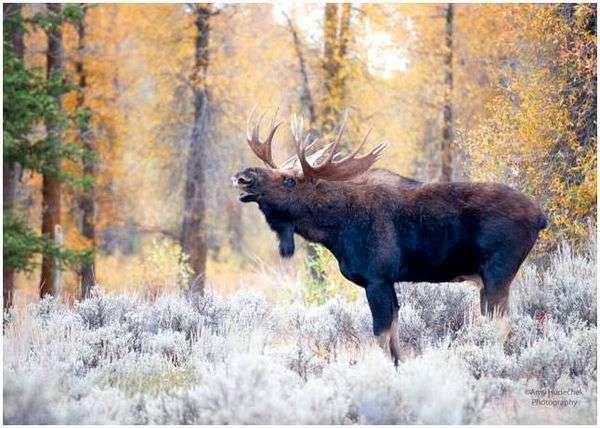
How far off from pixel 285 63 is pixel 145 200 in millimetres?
7759

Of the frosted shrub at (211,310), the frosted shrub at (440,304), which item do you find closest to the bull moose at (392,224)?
the frosted shrub at (440,304)

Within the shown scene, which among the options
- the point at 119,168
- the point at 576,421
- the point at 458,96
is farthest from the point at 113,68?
the point at 576,421

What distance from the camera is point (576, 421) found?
6781 millimetres

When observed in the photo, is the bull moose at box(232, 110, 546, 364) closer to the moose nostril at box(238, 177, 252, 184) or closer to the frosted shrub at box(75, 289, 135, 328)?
the moose nostril at box(238, 177, 252, 184)

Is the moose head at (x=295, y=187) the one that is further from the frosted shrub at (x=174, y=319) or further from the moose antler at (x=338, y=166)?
the frosted shrub at (x=174, y=319)

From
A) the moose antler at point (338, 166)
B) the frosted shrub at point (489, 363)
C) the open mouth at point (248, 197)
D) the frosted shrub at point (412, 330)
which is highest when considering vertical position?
the moose antler at point (338, 166)

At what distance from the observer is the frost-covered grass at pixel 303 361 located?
6525 mm

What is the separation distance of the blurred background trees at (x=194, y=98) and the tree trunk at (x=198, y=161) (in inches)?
1.3

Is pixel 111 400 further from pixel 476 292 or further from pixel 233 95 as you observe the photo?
pixel 233 95

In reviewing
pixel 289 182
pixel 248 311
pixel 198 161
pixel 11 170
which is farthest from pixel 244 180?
pixel 198 161

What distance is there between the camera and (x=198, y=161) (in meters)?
19.8

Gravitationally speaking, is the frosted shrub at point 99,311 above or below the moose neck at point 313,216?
below

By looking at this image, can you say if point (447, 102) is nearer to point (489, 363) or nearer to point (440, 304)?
point (440, 304)

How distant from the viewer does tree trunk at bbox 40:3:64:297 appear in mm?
18109
